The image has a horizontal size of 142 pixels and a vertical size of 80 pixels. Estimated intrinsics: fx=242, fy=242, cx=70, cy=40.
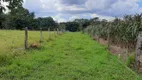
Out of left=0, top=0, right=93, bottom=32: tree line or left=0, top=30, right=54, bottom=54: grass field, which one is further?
left=0, top=30, right=54, bottom=54: grass field

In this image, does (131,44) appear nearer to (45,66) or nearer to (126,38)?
(126,38)

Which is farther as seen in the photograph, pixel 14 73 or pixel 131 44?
pixel 131 44

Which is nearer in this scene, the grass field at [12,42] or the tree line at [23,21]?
the tree line at [23,21]

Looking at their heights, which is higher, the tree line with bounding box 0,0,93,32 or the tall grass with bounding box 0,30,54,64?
the tree line with bounding box 0,0,93,32

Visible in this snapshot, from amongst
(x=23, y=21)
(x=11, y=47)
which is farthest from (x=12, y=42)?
(x=23, y=21)

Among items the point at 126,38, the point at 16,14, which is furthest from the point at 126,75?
the point at 126,38

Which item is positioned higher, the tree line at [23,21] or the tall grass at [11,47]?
the tree line at [23,21]

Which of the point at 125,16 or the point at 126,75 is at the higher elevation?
the point at 125,16

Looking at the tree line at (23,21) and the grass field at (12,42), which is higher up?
the tree line at (23,21)

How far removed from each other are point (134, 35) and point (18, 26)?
73.2 m

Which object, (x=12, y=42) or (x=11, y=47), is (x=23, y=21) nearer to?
(x=12, y=42)

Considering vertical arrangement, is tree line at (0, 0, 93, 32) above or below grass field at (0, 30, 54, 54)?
above

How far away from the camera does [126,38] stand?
14.6 m

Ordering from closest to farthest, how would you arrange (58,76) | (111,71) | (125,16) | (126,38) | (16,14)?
(58,76), (111,71), (16,14), (126,38), (125,16)
